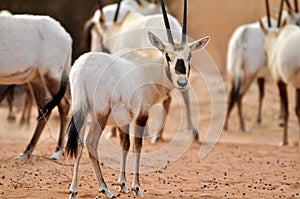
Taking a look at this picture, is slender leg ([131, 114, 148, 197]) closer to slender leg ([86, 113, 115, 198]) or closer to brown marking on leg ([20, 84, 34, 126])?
slender leg ([86, 113, 115, 198])

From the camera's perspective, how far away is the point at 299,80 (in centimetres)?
1050

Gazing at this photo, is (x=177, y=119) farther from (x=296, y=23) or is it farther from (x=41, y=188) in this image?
(x=41, y=188)

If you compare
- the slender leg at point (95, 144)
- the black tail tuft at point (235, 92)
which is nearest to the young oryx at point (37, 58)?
the slender leg at point (95, 144)

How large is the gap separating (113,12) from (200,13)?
19019 mm

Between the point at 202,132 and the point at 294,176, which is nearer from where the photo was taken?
the point at 294,176

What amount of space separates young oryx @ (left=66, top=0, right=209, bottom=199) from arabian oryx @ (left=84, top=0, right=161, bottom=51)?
4.91 m

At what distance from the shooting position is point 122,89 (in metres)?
6.24

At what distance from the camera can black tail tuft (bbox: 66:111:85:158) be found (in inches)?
231

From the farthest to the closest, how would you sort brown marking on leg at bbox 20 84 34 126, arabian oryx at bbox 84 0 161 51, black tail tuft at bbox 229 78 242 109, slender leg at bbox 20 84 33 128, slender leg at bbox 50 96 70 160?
black tail tuft at bbox 229 78 242 109
slender leg at bbox 20 84 33 128
brown marking on leg at bbox 20 84 34 126
arabian oryx at bbox 84 0 161 51
slender leg at bbox 50 96 70 160

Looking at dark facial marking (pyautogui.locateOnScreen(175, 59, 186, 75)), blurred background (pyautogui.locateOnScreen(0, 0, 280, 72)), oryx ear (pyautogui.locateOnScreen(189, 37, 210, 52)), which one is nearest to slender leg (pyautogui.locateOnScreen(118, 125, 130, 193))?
dark facial marking (pyautogui.locateOnScreen(175, 59, 186, 75))

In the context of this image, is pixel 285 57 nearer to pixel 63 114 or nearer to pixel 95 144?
pixel 63 114

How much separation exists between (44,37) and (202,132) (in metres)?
5.27

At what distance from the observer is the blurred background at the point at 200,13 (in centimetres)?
1794

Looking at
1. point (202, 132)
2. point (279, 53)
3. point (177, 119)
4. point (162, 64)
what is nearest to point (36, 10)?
point (177, 119)
